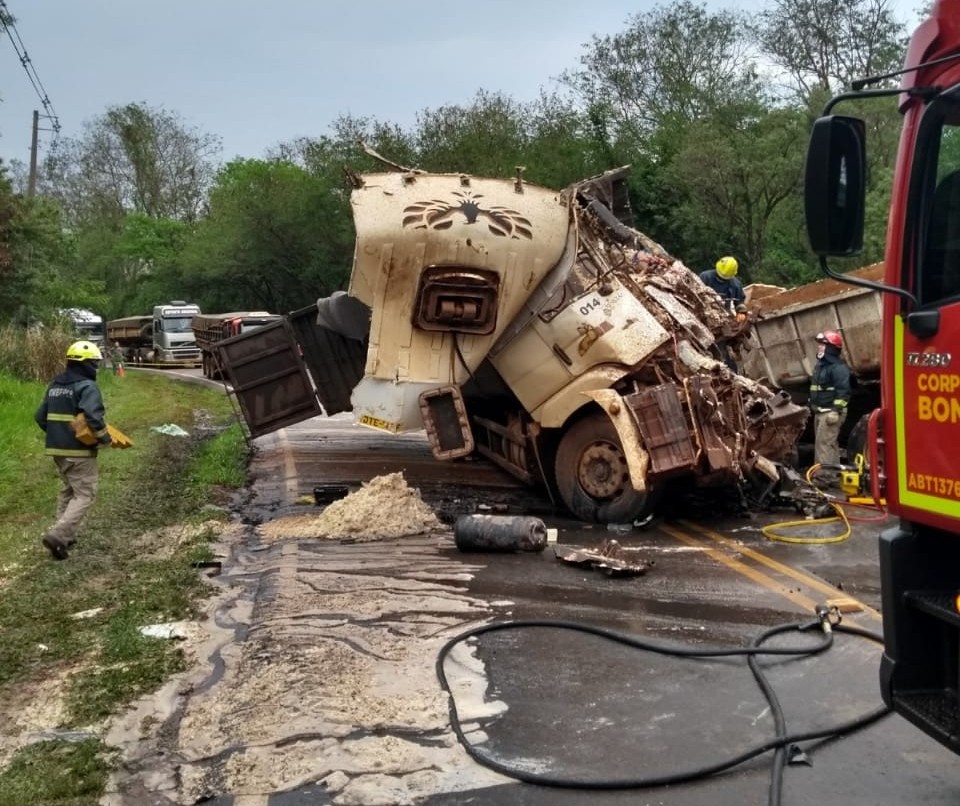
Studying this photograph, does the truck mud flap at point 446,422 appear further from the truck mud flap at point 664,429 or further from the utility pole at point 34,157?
the utility pole at point 34,157

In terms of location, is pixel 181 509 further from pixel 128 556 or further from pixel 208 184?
pixel 208 184

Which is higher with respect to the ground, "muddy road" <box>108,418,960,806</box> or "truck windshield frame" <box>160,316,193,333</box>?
"truck windshield frame" <box>160,316,193,333</box>

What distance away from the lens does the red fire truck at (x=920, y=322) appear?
11.0 feet

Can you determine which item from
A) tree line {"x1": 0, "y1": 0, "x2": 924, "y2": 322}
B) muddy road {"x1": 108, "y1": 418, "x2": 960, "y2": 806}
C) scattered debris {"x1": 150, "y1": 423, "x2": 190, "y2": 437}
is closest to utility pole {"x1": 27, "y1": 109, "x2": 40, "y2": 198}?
tree line {"x1": 0, "y1": 0, "x2": 924, "y2": 322}

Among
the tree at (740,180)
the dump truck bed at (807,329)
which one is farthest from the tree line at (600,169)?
the dump truck bed at (807,329)

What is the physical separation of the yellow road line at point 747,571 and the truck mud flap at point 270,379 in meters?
4.88

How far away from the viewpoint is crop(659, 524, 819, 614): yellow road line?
667cm

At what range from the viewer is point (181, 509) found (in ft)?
35.4

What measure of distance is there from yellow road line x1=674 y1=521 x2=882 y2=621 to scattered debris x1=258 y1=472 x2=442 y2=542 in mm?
2477

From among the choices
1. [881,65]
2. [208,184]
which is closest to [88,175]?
[208,184]

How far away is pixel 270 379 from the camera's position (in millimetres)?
12180

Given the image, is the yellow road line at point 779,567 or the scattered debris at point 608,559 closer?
the yellow road line at point 779,567

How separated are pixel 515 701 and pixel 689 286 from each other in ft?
23.4

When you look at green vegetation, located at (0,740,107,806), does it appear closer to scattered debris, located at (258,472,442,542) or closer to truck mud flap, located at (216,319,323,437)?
scattered debris, located at (258,472,442,542)
